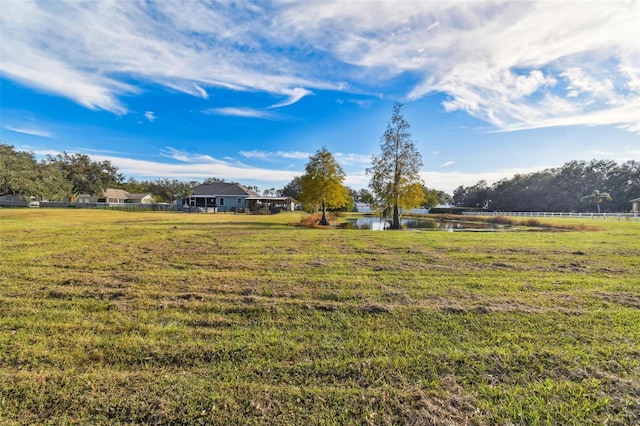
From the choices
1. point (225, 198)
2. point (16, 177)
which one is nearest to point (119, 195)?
point (16, 177)

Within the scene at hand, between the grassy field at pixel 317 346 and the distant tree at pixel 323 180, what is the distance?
52.7 ft

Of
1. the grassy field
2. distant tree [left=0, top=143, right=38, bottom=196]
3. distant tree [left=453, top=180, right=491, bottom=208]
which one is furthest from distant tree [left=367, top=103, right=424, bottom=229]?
distant tree [left=453, top=180, right=491, bottom=208]

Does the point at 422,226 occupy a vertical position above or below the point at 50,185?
below

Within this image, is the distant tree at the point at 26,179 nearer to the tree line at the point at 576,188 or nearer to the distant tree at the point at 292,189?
the distant tree at the point at 292,189

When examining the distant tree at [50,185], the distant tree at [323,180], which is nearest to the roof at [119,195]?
the distant tree at [50,185]

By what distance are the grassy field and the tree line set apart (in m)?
58.4

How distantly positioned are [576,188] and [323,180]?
201ft

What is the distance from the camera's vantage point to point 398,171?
66.4 feet

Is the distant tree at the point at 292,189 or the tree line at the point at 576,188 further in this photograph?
the distant tree at the point at 292,189

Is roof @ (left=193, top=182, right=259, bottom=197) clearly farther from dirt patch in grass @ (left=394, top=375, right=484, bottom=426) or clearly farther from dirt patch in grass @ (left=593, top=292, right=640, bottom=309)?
dirt patch in grass @ (left=394, top=375, right=484, bottom=426)

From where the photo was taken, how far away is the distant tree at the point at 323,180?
21.9 m

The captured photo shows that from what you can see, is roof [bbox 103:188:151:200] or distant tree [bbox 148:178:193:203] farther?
distant tree [bbox 148:178:193:203]

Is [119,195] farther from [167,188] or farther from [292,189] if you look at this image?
[292,189]

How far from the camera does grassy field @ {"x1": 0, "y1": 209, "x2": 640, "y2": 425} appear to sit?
83.8 inches
